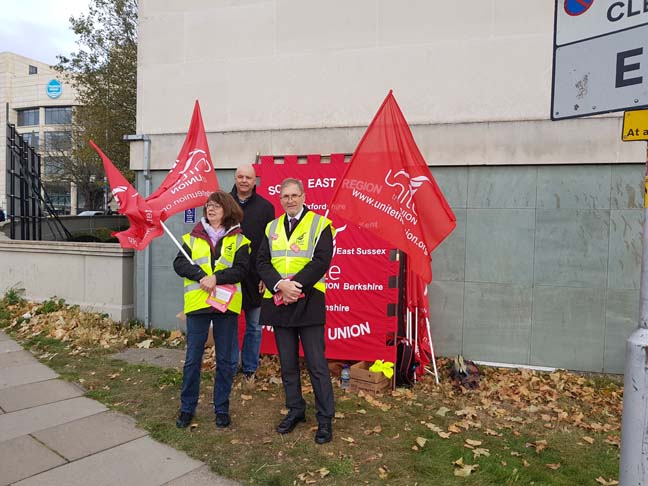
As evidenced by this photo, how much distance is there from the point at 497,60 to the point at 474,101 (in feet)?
1.78

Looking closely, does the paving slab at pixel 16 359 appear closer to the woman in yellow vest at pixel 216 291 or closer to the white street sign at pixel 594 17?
the woman in yellow vest at pixel 216 291

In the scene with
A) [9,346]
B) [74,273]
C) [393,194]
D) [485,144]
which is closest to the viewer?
[393,194]

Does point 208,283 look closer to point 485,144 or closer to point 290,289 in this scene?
point 290,289

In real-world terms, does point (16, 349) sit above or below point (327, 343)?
below

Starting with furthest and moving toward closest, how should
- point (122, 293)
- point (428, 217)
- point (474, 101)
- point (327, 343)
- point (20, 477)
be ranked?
point (122, 293)
point (474, 101)
point (327, 343)
point (428, 217)
point (20, 477)

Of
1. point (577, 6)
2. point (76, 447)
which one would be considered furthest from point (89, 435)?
Result: point (577, 6)

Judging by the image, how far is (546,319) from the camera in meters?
6.29

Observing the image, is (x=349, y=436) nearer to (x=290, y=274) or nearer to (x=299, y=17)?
(x=290, y=274)

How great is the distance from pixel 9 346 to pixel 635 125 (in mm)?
7350

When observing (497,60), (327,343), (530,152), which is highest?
(497,60)

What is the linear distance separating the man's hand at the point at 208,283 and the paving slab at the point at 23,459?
159 centimetres

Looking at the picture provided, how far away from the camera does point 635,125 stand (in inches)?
105

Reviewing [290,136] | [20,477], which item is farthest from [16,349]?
[290,136]

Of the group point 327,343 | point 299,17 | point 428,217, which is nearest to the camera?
point 428,217
